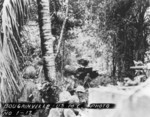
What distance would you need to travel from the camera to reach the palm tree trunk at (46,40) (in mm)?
1749

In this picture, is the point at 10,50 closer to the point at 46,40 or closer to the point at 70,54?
the point at 46,40

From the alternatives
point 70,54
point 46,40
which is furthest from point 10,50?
point 70,54

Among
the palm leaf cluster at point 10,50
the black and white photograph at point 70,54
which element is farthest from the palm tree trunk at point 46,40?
the palm leaf cluster at point 10,50

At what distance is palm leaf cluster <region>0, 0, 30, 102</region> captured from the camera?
5.78 ft

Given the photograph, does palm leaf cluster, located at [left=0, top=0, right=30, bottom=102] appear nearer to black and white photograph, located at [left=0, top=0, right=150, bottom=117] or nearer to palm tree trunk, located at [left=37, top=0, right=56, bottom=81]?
black and white photograph, located at [left=0, top=0, right=150, bottom=117]

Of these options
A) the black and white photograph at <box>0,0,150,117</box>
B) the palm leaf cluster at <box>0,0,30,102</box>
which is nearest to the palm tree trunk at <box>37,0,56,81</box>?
the black and white photograph at <box>0,0,150,117</box>

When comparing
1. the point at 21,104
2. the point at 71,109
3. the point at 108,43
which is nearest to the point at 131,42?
the point at 108,43

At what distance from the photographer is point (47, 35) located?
1.77 meters

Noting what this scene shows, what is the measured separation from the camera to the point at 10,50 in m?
1.79

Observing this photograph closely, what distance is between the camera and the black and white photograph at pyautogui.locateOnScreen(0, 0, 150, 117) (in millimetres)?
1677

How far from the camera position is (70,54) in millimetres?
1729

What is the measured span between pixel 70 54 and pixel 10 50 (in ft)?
1.24

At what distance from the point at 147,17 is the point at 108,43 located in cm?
28

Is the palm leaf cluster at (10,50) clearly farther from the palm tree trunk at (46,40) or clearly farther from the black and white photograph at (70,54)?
the palm tree trunk at (46,40)
